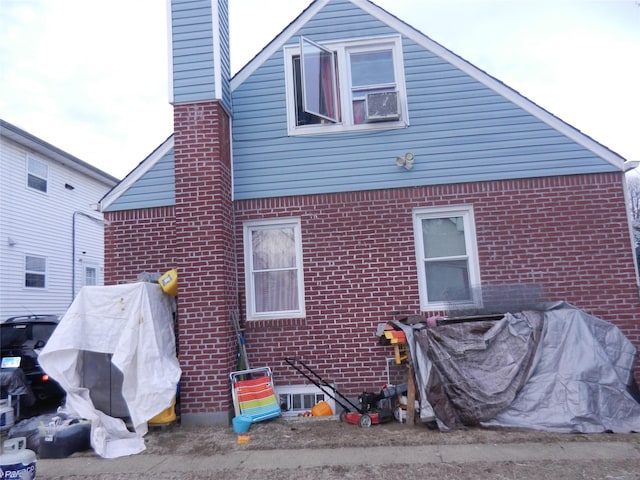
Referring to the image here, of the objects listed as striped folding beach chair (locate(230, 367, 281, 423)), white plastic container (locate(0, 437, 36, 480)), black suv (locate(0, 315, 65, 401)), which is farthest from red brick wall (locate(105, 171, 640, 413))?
black suv (locate(0, 315, 65, 401))

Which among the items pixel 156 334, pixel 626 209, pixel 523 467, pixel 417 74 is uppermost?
pixel 417 74

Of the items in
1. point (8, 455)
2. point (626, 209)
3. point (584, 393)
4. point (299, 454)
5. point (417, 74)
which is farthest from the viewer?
point (417, 74)

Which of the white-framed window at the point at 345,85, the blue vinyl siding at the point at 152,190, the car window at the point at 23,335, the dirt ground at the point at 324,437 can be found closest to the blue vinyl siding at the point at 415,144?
the white-framed window at the point at 345,85

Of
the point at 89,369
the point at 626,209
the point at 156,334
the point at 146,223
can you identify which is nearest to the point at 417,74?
the point at 626,209

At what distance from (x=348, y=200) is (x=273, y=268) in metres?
1.59

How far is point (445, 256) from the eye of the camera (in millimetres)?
7336

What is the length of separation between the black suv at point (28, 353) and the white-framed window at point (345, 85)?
19.1 ft

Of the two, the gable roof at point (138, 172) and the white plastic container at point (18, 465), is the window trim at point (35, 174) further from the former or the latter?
the white plastic container at point (18, 465)

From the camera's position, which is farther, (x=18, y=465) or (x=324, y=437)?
(x=324, y=437)

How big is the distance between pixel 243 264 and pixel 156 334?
66.9 inches

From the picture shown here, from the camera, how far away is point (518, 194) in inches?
287

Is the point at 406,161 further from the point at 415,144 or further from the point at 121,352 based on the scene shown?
the point at 121,352

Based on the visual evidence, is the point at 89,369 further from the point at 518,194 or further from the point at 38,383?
the point at 518,194

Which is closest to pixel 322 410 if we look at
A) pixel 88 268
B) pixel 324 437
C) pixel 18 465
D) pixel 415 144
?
pixel 324 437
